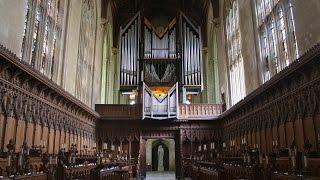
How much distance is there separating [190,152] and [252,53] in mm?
8468

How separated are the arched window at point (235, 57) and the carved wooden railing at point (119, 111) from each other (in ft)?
20.8

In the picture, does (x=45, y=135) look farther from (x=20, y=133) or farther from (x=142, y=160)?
(x=142, y=160)

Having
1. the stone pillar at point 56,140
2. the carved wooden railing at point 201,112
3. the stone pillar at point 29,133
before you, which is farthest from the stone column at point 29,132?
the carved wooden railing at point 201,112

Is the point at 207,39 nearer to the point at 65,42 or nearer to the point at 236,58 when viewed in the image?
the point at 236,58

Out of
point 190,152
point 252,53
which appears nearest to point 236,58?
point 252,53

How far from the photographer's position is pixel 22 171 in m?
5.93

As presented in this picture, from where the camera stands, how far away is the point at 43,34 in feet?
45.0

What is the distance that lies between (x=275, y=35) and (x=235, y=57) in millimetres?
6054

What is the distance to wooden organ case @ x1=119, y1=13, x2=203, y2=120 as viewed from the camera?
83.9 ft

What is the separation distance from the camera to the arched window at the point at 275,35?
12.8 meters

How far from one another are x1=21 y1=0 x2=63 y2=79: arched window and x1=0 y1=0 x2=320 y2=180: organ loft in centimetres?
5

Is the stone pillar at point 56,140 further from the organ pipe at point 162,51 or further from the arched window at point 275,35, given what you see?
the organ pipe at point 162,51

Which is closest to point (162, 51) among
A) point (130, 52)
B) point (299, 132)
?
point (130, 52)

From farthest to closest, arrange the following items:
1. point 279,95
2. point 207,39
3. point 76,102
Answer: point 207,39
point 76,102
point 279,95
